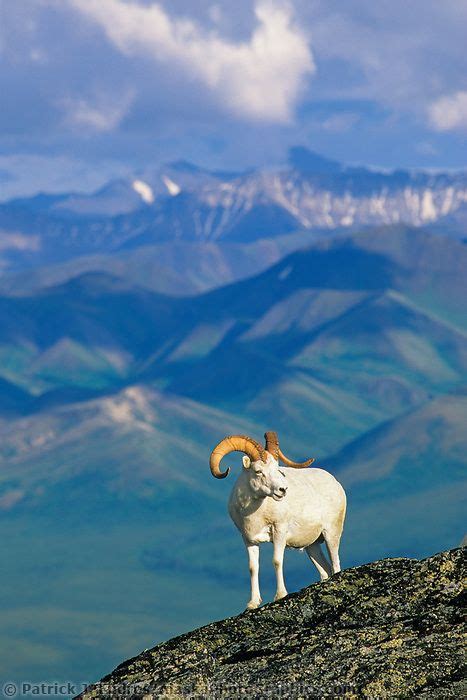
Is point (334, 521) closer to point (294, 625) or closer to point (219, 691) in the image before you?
point (294, 625)

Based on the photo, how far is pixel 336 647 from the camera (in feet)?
59.4

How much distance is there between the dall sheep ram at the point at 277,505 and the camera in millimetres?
24422

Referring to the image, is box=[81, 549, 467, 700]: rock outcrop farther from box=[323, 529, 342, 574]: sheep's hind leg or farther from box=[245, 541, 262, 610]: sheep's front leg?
box=[323, 529, 342, 574]: sheep's hind leg

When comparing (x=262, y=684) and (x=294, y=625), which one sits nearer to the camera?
(x=262, y=684)

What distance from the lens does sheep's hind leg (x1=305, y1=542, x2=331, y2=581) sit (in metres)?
26.7

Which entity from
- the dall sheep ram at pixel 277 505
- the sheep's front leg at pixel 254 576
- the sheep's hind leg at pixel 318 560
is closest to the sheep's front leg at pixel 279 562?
the dall sheep ram at pixel 277 505

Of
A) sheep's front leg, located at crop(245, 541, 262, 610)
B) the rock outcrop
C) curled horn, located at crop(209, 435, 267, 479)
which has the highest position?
curled horn, located at crop(209, 435, 267, 479)

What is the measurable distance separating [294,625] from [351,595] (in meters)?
1.09

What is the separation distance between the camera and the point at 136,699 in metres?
17.3

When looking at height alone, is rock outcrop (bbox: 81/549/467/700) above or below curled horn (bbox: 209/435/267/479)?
below

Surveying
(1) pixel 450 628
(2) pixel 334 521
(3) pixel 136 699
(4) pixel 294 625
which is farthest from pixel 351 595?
(2) pixel 334 521

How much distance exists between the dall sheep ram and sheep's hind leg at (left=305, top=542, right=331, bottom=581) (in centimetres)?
2

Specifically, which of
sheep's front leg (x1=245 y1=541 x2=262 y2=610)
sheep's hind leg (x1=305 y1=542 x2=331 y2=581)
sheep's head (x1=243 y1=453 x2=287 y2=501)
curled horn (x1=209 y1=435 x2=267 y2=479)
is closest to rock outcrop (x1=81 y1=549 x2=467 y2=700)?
sheep's front leg (x1=245 y1=541 x2=262 y2=610)

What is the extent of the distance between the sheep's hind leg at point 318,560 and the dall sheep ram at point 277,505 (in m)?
0.02
